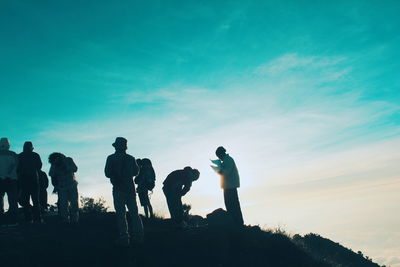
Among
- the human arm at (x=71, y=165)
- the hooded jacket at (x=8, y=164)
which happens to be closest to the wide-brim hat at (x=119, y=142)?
the human arm at (x=71, y=165)

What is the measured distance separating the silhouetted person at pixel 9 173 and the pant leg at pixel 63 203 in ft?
5.41

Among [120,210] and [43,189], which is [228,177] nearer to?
[120,210]

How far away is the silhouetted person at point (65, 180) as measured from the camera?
9.48 metres

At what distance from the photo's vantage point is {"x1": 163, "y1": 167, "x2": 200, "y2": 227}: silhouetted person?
9773mm

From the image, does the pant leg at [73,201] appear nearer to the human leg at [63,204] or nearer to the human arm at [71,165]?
the human leg at [63,204]

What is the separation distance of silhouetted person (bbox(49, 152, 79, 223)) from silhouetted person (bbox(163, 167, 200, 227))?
253cm

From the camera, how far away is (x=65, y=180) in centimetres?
949

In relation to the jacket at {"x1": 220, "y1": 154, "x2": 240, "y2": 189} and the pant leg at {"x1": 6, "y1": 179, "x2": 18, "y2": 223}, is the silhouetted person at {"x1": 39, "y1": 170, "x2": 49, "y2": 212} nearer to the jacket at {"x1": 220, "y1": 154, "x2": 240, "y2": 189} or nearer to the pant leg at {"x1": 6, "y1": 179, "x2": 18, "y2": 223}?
the pant leg at {"x1": 6, "y1": 179, "x2": 18, "y2": 223}

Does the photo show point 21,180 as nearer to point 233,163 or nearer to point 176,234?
point 176,234

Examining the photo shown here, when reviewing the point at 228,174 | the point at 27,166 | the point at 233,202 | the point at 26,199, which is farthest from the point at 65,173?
the point at 233,202

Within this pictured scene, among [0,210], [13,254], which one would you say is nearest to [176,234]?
[13,254]

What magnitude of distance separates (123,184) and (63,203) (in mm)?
3087

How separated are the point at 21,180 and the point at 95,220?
2691 mm

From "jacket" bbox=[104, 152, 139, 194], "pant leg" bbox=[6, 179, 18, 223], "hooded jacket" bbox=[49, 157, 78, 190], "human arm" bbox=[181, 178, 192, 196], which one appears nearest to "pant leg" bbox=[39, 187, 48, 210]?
"pant leg" bbox=[6, 179, 18, 223]
